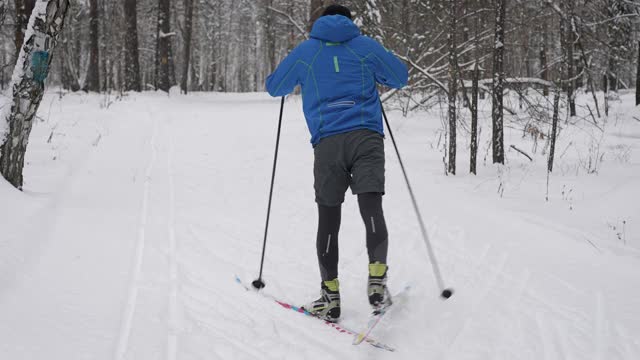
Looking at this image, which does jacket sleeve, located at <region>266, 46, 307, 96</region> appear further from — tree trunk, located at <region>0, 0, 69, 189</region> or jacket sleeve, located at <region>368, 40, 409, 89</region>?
tree trunk, located at <region>0, 0, 69, 189</region>

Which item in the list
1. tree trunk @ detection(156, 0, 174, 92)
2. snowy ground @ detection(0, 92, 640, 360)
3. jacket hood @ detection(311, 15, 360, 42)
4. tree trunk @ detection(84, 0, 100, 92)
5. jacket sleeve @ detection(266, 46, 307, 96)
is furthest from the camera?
tree trunk @ detection(156, 0, 174, 92)

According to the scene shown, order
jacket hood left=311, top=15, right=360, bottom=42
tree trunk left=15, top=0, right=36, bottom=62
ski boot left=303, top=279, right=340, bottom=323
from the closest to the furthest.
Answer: jacket hood left=311, top=15, right=360, bottom=42
ski boot left=303, top=279, right=340, bottom=323
tree trunk left=15, top=0, right=36, bottom=62

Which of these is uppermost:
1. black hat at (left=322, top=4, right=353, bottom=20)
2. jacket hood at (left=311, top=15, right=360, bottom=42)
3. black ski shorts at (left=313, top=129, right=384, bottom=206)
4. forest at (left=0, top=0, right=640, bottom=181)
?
forest at (left=0, top=0, right=640, bottom=181)

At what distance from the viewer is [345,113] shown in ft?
11.1

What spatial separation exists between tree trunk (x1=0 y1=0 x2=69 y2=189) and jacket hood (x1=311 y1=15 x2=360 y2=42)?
3.81 meters

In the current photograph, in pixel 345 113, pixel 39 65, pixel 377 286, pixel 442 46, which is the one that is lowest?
pixel 377 286

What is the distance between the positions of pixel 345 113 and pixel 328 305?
129cm

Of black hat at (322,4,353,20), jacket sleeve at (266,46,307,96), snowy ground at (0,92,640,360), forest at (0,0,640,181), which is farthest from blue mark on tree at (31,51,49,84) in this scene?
black hat at (322,4,353,20)

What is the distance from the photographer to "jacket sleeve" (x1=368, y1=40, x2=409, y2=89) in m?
3.42

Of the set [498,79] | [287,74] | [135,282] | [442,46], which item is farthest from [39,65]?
[442,46]

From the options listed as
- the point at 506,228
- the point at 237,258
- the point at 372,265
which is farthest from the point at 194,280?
the point at 506,228

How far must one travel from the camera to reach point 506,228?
552cm

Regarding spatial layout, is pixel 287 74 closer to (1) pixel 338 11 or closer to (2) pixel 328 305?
(1) pixel 338 11

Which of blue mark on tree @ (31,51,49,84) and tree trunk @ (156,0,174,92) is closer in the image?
blue mark on tree @ (31,51,49,84)
